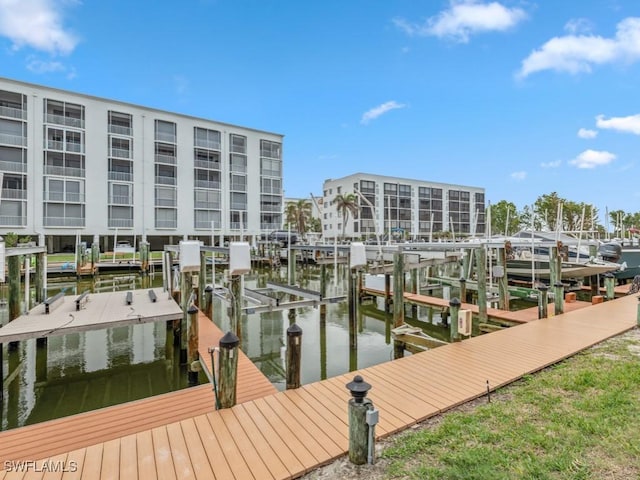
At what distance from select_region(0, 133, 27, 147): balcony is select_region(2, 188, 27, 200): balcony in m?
3.81

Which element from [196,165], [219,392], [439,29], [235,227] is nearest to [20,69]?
[196,165]

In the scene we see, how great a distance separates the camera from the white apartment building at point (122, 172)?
2920 centimetres

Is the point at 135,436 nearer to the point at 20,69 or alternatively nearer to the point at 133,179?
the point at 133,179

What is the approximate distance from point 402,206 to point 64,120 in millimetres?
50738

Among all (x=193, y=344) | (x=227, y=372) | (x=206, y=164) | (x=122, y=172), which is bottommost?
(x=193, y=344)

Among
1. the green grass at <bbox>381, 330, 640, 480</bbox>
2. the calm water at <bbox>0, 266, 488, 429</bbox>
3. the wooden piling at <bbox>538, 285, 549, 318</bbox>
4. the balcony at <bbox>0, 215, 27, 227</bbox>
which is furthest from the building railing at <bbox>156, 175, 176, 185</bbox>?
the green grass at <bbox>381, 330, 640, 480</bbox>

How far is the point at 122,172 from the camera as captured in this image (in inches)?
1326

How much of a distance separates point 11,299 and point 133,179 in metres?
28.1

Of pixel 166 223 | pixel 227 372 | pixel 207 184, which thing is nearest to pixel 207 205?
pixel 207 184

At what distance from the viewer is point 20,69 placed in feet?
97.6

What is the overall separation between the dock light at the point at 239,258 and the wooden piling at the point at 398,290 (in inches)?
196

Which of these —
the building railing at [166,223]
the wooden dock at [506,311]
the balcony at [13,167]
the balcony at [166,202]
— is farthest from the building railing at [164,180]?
the wooden dock at [506,311]

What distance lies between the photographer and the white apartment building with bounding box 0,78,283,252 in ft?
95.8

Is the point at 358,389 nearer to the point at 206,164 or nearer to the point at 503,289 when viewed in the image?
the point at 503,289
